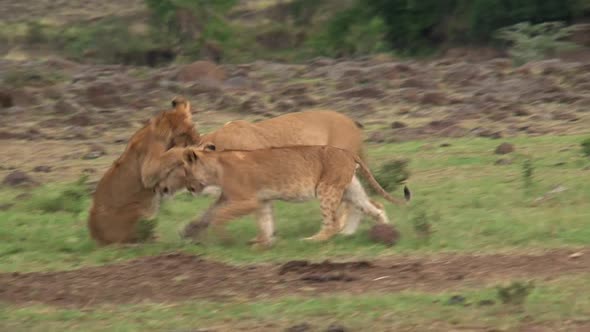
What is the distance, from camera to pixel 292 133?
10.9m

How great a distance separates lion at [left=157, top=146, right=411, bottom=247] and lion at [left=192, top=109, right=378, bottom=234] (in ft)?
2.77

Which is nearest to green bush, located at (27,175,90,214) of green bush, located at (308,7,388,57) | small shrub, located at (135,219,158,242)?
small shrub, located at (135,219,158,242)

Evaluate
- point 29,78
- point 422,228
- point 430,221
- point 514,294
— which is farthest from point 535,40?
point 514,294

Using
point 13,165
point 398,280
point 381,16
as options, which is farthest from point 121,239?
point 381,16

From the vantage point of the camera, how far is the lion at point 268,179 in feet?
31.4

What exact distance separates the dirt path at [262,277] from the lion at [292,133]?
1.83 meters

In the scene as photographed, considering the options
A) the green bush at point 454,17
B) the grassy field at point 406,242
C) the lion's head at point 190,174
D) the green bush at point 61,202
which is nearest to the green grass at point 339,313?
the grassy field at point 406,242

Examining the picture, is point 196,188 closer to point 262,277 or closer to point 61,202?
point 262,277

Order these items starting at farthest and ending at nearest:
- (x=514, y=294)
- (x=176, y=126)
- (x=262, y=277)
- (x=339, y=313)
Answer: (x=176, y=126) → (x=262, y=277) → (x=339, y=313) → (x=514, y=294)

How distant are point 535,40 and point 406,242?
18.8m

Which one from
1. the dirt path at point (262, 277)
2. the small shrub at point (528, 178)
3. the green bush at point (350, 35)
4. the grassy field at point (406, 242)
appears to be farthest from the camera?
the green bush at point (350, 35)

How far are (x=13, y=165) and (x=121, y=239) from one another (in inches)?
252

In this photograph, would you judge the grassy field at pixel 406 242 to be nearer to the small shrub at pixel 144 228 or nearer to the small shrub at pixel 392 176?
the small shrub at pixel 144 228

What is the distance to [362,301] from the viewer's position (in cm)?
741
